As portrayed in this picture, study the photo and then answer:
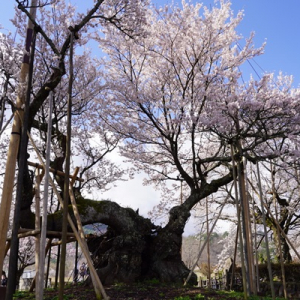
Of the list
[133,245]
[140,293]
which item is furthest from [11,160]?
[133,245]

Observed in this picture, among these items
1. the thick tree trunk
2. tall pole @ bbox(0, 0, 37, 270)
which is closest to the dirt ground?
the thick tree trunk

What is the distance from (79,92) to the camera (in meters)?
10.4

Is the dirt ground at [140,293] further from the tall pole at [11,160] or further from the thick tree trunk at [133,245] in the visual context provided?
the tall pole at [11,160]

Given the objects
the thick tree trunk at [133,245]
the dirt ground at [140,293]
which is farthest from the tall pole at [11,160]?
the thick tree trunk at [133,245]

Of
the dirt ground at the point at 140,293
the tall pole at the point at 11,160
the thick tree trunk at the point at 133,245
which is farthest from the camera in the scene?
the thick tree trunk at the point at 133,245

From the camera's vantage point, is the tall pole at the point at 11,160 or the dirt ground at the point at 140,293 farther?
the dirt ground at the point at 140,293

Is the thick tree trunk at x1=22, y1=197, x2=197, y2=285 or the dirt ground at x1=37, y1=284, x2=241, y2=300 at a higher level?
the thick tree trunk at x1=22, y1=197, x2=197, y2=285

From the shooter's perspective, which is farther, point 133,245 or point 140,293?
point 133,245

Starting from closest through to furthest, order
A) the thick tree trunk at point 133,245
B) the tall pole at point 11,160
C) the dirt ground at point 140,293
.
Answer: the tall pole at point 11,160 < the dirt ground at point 140,293 < the thick tree trunk at point 133,245

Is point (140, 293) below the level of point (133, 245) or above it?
below

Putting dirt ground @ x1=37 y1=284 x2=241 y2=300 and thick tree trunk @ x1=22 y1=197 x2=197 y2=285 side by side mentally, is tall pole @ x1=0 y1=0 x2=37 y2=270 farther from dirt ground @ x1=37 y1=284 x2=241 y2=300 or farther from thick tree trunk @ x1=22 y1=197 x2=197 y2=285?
thick tree trunk @ x1=22 y1=197 x2=197 y2=285

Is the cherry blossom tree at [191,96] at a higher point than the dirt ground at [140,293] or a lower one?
higher

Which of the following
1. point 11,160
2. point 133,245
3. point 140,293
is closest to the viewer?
point 11,160

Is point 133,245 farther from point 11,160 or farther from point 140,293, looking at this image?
point 11,160
